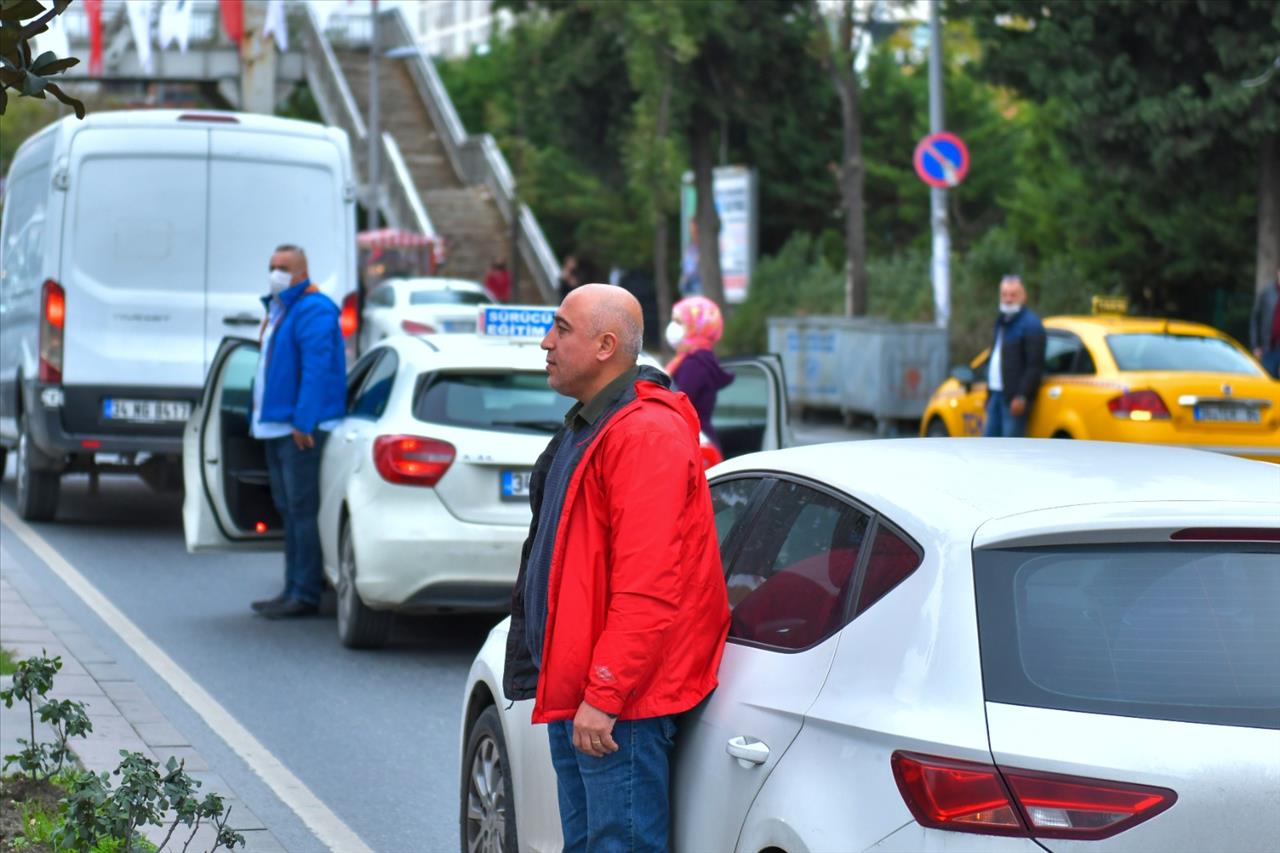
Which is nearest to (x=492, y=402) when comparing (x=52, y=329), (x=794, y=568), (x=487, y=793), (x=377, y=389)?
(x=377, y=389)

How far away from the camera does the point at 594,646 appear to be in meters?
4.12

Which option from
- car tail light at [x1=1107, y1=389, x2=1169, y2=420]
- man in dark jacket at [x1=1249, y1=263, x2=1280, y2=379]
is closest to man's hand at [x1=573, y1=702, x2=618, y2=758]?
car tail light at [x1=1107, y1=389, x2=1169, y2=420]

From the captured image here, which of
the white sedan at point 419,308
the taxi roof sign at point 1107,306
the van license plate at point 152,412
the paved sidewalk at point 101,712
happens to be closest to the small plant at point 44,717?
the paved sidewalk at point 101,712

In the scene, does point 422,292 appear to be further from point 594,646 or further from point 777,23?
point 594,646

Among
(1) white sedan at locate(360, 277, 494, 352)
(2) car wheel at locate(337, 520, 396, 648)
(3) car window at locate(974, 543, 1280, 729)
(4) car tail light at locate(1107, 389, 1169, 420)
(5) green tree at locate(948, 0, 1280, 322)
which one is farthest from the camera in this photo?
(1) white sedan at locate(360, 277, 494, 352)

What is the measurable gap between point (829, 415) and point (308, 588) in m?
16.9

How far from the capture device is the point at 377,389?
400 inches

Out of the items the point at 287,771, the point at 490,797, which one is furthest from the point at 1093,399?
the point at 490,797

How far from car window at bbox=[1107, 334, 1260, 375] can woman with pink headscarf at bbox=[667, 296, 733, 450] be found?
654 cm

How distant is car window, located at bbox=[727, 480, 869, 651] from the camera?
399 cm

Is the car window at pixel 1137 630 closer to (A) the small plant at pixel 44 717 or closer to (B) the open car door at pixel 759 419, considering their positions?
(A) the small plant at pixel 44 717

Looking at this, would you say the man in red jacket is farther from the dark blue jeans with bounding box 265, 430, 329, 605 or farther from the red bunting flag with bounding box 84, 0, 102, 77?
the red bunting flag with bounding box 84, 0, 102, 77

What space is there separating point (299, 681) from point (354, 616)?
30.9 inches

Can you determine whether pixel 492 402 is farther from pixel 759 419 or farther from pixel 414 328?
pixel 414 328
